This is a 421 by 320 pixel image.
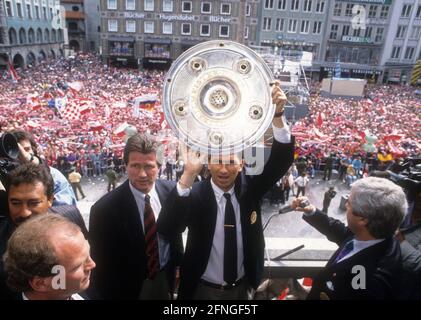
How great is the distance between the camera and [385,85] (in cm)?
4059

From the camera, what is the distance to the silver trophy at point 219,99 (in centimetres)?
175

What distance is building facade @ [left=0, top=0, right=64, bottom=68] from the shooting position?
36866 mm

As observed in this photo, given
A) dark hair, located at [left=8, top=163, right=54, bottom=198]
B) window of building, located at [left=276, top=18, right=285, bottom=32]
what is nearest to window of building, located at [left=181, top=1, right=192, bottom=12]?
window of building, located at [left=276, top=18, right=285, bottom=32]

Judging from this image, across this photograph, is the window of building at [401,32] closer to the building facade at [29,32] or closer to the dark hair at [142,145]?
the building facade at [29,32]

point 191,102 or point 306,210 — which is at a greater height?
point 191,102

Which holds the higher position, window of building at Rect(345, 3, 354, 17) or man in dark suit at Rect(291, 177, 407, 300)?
window of building at Rect(345, 3, 354, 17)

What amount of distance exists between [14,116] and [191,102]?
17772 millimetres

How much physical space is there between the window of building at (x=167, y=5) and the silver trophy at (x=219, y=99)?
1610 inches

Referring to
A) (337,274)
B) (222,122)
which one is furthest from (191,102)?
(337,274)

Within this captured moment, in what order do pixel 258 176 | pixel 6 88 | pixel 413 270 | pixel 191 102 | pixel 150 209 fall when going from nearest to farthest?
pixel 191 102 → pixel 413 270 → pixel 258 176 → pixel 150 209 → pixel 6 88

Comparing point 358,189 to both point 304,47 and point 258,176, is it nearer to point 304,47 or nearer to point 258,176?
point 258,176

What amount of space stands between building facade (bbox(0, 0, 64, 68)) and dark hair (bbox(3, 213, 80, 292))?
43.1 m

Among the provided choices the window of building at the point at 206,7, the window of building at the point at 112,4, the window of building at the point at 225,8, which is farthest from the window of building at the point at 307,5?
the window of building at the point at 112,4

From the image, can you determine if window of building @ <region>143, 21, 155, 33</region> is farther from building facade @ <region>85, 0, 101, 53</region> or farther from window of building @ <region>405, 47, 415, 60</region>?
window of building @ <region>405, 47, 415, 60</region>
